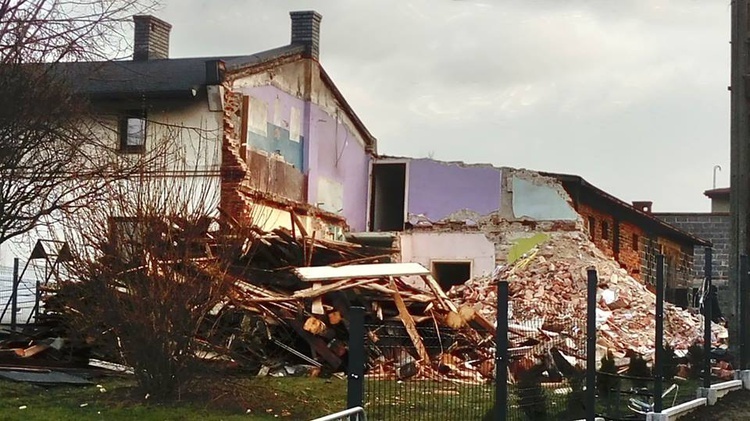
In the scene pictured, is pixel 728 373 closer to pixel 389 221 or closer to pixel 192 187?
pixel 192 187

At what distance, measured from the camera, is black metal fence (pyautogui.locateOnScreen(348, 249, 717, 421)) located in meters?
9.55

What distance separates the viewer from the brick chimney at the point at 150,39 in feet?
99.2

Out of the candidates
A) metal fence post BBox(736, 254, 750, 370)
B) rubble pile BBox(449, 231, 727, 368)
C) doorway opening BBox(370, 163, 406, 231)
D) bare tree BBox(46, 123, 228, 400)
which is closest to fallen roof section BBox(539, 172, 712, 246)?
rubble pile BBox(449, 231, 727, 368)

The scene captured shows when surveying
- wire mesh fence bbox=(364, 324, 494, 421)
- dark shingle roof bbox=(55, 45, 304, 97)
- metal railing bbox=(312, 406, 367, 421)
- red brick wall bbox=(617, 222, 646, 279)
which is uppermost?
dark shingle roof bbox=(55, 45, 304, 97)

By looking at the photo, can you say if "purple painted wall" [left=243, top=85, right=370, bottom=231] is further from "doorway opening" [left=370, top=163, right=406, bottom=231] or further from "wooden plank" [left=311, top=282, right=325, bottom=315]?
"wooden plank" [left=311, top=282, right=325, bottom=315]

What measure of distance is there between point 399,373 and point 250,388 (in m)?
2.74

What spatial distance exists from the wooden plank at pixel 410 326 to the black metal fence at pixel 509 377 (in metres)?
0.08

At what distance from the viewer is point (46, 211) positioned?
11.8 m

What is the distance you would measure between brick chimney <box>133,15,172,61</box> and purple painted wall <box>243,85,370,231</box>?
514 cm

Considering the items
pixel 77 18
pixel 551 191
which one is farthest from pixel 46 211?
A: pixel 551 191

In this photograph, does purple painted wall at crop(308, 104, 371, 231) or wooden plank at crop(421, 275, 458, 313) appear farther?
purple painted wall at crop(308, 104, 371, 231)

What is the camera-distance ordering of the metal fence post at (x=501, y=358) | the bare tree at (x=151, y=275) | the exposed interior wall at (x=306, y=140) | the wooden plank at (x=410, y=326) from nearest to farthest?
the metal fence post at (x=501, y=358)
the bare tree at (x=151, y=275)
the wooden plank at (x=410, y=326)
the exposed interior wall at (x=306, y=140)

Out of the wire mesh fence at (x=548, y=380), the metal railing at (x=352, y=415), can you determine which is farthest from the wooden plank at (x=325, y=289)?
the metal railing at (x=352, y=415)

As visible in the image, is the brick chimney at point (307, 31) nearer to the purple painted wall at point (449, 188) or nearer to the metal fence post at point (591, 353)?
the purple painted wall at point (449, 188)
